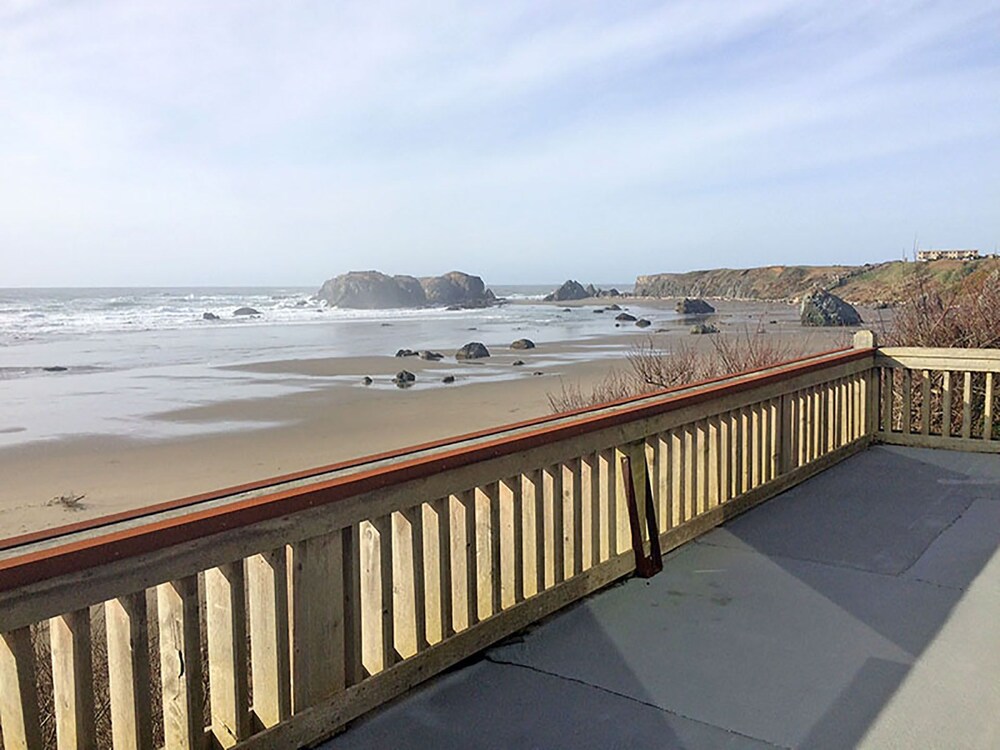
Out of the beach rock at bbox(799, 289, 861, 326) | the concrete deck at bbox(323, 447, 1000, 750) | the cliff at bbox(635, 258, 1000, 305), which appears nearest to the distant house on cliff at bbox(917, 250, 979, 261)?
the cliff at bbox(635, 258, 1000, 305)

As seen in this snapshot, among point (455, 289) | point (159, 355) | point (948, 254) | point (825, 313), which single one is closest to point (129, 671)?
point (159, 355)

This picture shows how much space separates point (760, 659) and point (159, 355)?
24.3 meters

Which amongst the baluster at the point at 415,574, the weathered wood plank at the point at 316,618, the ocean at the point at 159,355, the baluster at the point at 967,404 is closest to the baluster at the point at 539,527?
the baluster at the point at 415,574

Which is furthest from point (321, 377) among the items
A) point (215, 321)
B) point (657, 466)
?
A: point (215, 321)

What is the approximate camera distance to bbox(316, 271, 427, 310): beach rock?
80625 millimetres

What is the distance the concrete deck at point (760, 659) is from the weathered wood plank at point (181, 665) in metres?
0.53

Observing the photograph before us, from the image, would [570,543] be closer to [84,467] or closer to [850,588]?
[850,588]

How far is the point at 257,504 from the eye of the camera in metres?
2.44

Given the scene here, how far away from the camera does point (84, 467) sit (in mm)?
10273

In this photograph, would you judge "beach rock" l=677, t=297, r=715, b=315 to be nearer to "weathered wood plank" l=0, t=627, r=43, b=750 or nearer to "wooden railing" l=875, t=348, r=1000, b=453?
"wooden railing" l=875, t=348, r=1000, b=453

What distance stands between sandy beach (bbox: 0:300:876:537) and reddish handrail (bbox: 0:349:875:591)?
19.9 ft

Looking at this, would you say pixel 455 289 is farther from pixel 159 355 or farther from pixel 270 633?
pixel 270 633

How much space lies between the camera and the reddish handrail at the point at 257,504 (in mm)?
1974

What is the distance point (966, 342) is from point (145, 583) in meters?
8.51
